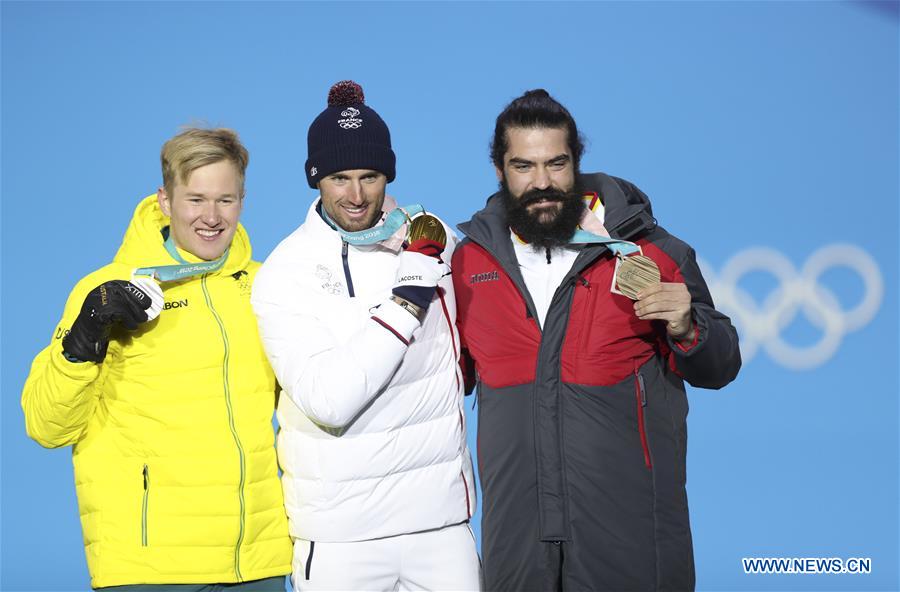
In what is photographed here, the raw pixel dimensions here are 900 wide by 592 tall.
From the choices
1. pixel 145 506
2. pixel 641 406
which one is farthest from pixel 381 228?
pixel 145 506

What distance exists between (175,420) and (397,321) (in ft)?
1.98

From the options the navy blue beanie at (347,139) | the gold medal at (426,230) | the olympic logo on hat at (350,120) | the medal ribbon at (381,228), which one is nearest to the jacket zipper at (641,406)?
the gold medal at (426,230)

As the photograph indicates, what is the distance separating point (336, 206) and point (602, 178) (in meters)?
0.72

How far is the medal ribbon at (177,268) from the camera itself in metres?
2.47

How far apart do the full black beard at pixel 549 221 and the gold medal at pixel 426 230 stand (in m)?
0.22

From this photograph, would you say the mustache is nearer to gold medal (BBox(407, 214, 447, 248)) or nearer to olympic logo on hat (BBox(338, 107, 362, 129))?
gold medal (BBox(407, 214, 447, 248))

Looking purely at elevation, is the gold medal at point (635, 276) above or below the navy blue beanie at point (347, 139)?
below

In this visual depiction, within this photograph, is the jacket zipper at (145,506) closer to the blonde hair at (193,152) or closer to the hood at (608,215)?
the blonde hair at (193,152)

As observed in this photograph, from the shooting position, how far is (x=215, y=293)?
8.36 ft

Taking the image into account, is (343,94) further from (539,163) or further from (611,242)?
(611,242)

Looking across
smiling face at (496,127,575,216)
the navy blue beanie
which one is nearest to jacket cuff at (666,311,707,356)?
smiling face at (496,127,575,216)

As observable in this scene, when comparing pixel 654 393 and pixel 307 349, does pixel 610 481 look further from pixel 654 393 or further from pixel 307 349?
pixel 307 349

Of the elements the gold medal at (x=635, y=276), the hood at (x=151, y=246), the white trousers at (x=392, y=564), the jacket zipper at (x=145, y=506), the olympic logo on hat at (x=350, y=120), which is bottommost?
the white trousers at (x=392, y=564)

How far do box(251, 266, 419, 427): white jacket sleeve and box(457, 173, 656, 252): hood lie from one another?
1.34 feet
